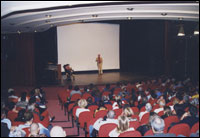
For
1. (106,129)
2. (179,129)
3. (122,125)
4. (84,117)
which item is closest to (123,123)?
(122,125)

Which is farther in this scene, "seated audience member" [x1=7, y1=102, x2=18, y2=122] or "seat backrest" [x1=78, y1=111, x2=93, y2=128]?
"seated audience member" [x1=7, y1=102, x2=18, y2=122]

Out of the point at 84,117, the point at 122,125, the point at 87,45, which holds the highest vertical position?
the point at 87,45

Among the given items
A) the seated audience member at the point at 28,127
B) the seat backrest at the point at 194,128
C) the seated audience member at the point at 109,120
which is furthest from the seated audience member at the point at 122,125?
the seated audience member at the point at 28,127

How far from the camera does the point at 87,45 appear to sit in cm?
1839

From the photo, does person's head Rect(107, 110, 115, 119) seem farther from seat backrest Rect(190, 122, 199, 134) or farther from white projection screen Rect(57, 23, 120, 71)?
white projection screen Rect(57, 23, 120, 71)

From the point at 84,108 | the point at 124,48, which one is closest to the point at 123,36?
the point at 124,48

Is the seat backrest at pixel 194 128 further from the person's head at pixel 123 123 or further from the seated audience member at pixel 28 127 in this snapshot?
the seated audience member at pixel 28 127

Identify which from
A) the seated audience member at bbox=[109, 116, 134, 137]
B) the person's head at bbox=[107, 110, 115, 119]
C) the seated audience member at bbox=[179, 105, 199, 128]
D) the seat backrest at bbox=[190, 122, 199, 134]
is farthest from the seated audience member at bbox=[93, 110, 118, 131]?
the seat backrest at bbox=[190, 122, 199, 134]

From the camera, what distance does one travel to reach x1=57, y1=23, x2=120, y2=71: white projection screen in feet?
58.3

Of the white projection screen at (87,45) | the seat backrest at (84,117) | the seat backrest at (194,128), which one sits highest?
the white projection screen at (87,45)

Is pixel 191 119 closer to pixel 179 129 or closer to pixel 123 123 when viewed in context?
pixel 179 129

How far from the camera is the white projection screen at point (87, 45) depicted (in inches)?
699

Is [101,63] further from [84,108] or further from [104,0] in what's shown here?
[104,0]

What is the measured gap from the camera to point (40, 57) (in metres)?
15.2
